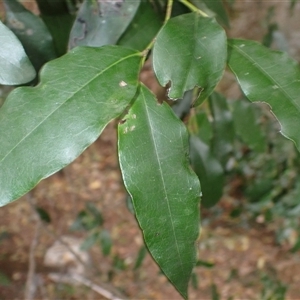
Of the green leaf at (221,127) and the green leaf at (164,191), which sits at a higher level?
the green leaf at (164,191)

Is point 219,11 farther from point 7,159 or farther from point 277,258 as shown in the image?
point 277,258

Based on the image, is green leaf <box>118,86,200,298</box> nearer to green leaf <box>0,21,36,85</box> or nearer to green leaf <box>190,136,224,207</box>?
green leaf <box>0,21,36,85</box>

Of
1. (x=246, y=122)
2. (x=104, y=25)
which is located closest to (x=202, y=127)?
(x=246, y=122)

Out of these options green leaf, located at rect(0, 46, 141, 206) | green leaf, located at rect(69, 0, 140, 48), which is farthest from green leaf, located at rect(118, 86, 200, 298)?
green leaf, located at rect(69, 0, 140, 48)

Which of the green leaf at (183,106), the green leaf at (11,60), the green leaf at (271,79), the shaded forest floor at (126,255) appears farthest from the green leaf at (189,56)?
the shaded forest floor at (126,255)

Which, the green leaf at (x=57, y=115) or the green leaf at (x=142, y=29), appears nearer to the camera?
the green leaf at (x=57, y=115)

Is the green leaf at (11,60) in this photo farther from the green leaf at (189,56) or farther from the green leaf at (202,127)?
the green leaf at (202,127)

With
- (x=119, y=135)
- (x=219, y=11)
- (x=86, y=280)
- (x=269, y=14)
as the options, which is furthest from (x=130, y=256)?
(x=119, y=135)
